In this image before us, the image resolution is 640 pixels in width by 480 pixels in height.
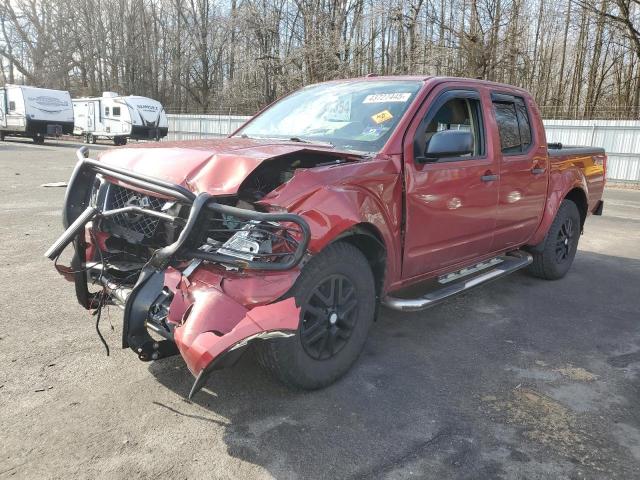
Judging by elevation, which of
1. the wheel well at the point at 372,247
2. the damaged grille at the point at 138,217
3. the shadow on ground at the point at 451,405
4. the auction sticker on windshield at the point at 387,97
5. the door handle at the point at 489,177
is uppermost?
the auction sticker on windshield at the point at 387,97

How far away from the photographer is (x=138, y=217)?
3.17m

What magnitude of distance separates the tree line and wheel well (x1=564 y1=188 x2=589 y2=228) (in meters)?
14.8

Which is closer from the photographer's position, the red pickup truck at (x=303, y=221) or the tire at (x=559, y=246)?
the red pickup truck at (x=303, y=221)

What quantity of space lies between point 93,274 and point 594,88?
28.0 m

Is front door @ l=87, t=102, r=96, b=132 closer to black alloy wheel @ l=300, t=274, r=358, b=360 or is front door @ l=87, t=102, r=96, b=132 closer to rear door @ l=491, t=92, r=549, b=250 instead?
rear door @ l=491, t=92, r=549, b=250

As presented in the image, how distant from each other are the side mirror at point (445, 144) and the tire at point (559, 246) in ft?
7.92

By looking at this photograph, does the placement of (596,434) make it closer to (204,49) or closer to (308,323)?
(308,323)

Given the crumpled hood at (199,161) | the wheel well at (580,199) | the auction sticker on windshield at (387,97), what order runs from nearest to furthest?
the crumpled hood at (199,161) < the auction sticker on windshield at (387,97) < the wheel well at (580,199)

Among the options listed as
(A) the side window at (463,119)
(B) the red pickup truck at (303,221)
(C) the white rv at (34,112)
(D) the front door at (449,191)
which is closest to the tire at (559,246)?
(B) the red pickup truck at (303,221)

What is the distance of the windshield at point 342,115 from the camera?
145 inches

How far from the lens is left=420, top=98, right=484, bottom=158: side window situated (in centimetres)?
410

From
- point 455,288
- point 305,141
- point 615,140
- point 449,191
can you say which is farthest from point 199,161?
point 615,140

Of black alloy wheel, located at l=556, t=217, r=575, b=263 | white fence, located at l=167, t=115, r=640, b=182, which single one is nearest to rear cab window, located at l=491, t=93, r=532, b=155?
black alloy wheel, located at l=556, t=217, r=575, b=263

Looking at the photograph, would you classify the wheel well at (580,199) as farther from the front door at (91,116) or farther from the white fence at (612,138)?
the front door at (91,116)
